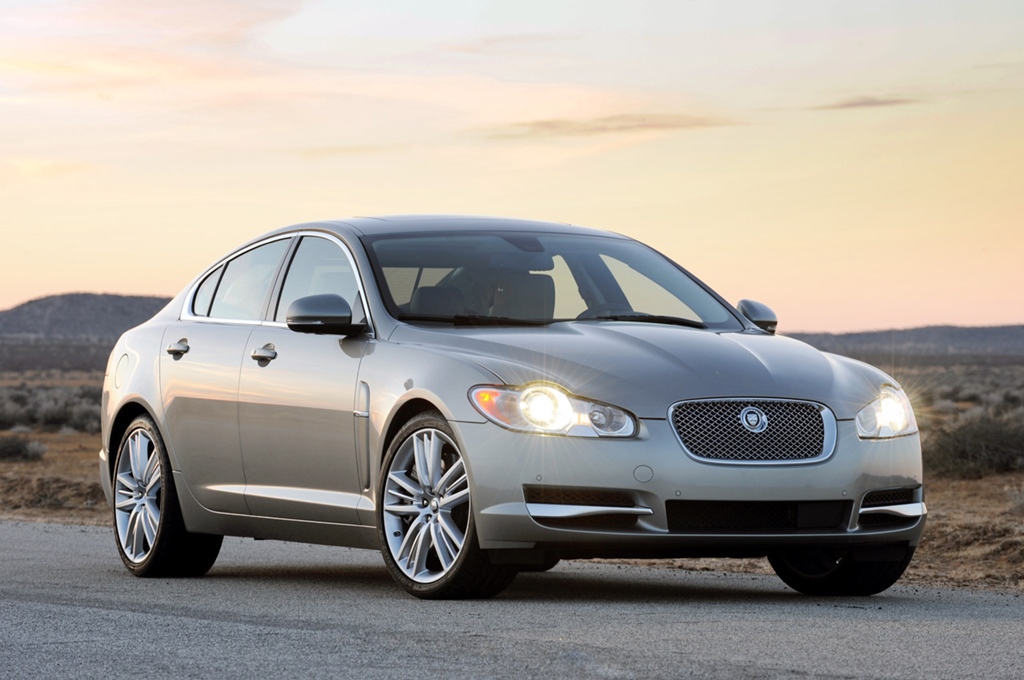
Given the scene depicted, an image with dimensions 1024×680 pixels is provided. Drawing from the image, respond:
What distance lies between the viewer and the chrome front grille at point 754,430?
746cm

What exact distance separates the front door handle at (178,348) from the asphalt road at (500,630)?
1.27 m

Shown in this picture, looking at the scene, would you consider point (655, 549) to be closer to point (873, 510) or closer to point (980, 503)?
point (873, 510)

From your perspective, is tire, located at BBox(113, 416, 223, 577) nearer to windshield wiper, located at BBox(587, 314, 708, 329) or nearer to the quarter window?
the quarter window

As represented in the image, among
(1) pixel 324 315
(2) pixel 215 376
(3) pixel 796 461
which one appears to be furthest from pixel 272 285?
(3) pixel 796 461

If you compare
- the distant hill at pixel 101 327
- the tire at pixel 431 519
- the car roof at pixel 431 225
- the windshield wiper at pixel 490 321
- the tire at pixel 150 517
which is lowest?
the distant hill at pixel 101 327

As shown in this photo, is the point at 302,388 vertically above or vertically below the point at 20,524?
above

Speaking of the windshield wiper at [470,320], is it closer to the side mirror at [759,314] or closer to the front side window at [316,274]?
the front side window at [316,274]

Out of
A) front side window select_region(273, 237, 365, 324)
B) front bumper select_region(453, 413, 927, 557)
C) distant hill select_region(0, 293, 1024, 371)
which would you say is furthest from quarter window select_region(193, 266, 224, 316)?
distant hill select_region(0, 293, 1024, 371)

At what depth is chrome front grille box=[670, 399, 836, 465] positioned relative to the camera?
746cm

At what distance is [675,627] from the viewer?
6.87m

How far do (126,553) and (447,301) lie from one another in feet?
8.81

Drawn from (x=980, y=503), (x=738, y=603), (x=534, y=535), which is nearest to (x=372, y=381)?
(x=534, y=535)

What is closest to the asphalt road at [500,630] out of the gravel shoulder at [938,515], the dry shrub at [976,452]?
the gravel shoulder at [938,515]

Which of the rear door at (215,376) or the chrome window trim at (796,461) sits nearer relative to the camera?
the chrome window trim at (796,461)
